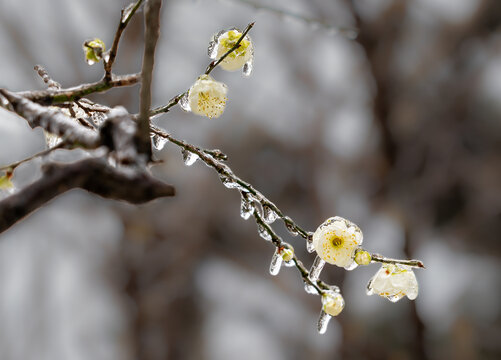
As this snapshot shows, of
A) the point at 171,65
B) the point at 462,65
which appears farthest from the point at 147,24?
the point at 462,65

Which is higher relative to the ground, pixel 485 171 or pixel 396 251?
pixel 485 171

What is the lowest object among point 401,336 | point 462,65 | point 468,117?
point 401,336

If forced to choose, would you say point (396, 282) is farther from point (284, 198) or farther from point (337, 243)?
point (284, 198)

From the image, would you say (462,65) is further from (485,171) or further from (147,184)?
(147,184)

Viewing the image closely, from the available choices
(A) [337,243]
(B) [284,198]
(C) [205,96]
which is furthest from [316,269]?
(B) [284,198]

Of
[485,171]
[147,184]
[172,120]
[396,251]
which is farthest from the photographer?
[172,120]

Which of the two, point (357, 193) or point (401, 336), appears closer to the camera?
point (401, 336)
